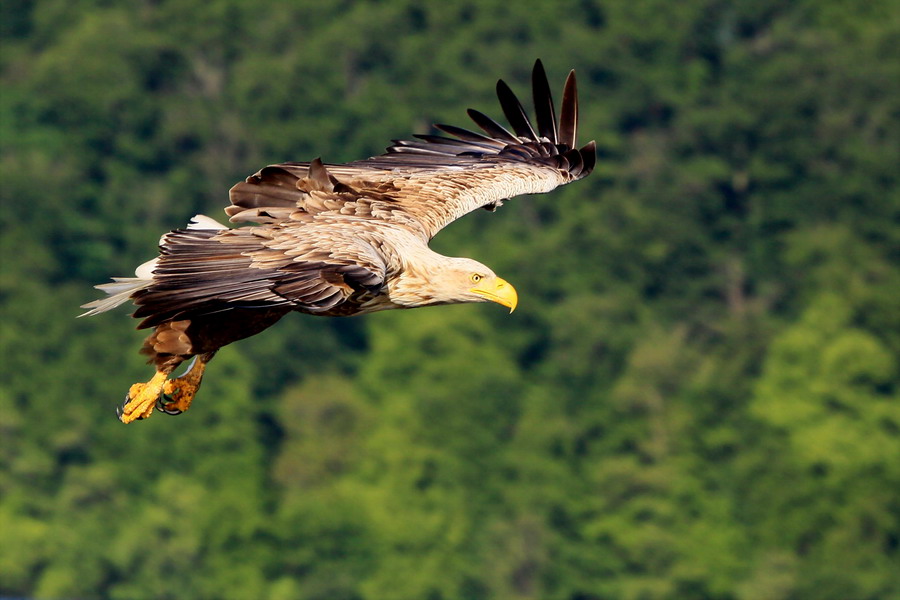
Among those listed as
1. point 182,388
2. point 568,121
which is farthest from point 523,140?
point 182,388

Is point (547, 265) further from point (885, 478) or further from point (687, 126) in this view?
point (885, 478)

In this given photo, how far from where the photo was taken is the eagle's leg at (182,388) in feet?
43.7

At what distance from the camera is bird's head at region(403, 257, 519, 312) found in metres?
12.9

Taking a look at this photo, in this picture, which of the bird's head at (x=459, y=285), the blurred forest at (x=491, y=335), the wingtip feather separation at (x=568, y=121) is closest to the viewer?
the bird's head at (x=459, y=285)

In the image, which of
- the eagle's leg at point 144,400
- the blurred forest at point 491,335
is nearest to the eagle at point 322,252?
the eagle's leg at point 144,400

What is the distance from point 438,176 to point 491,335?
32.2 m

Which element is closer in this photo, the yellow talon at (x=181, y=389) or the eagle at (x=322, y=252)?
the eagle at (x=322, y=252)

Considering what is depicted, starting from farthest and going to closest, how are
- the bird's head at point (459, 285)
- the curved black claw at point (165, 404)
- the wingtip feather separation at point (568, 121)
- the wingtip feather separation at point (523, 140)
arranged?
the wingtip feather separation at point (568, 121) < the wingtip feather separation at point (523, 140) < the curved black claw at point (165, 404) < the bird's head at point (459, 285)

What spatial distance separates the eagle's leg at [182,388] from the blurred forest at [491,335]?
30.3 meters

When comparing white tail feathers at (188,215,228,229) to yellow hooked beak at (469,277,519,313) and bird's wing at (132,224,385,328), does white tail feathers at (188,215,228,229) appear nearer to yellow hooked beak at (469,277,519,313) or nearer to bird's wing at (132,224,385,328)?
bird's wing at (132,224,385,328)

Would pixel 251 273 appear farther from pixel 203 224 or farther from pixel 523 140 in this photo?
pixel 523 140

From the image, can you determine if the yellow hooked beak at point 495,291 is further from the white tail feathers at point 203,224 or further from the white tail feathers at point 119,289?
the white tail feathers at point 119,289

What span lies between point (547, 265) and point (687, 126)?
19.6ft

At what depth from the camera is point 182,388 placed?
528 inches
